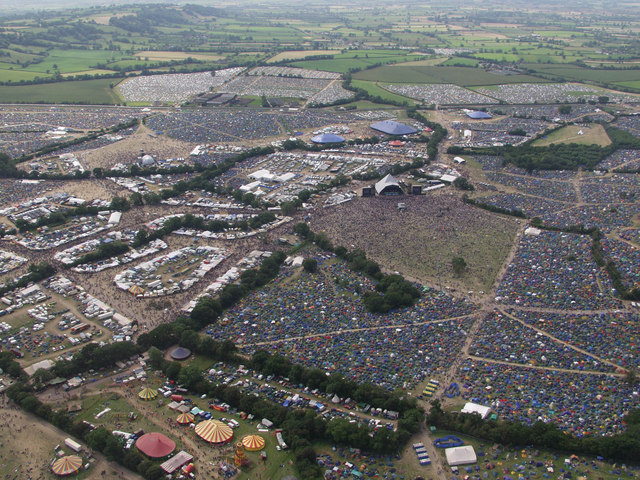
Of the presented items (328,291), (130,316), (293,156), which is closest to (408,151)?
(293,156)

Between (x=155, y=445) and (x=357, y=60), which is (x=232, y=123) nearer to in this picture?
(x=357, y=60)

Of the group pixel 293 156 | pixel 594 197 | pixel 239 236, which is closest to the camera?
pixel 239 236

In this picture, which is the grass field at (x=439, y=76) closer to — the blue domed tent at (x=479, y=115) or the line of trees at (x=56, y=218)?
the blue domed tent at (x=479, y=115)

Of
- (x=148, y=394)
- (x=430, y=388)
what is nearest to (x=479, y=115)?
(x=430, y=388)

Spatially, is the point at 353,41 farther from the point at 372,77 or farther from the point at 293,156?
the point at 293,156

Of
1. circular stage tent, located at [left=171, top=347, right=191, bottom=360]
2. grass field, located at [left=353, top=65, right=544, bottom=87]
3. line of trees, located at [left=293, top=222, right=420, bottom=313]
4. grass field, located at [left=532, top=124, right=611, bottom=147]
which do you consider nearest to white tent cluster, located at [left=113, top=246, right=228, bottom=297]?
circular stage tent, located at [left=171, top=347, right=191, bottom=360]
